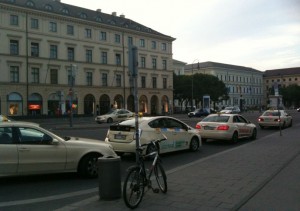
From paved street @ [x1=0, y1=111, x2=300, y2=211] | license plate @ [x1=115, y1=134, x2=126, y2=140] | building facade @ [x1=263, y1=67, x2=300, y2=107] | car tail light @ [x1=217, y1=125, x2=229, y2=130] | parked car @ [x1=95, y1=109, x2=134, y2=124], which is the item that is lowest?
paved street @ [x1=0, y1=111, x2=300, y2=211]

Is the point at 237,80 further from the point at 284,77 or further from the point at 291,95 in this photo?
the point at 284,77

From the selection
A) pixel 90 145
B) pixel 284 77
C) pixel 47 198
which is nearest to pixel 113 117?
pixel 90 145

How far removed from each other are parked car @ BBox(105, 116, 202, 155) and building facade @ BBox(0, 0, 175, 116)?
41.7 meters

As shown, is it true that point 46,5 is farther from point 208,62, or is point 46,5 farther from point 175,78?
point 208,62

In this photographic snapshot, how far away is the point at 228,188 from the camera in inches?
297

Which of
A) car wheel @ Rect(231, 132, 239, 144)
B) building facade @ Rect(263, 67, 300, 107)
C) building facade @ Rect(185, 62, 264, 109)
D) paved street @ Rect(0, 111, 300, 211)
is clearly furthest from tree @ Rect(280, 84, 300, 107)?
paved street @ Rect(0, 111, 300, 211)

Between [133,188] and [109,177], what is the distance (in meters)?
0.59

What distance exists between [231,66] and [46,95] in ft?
299

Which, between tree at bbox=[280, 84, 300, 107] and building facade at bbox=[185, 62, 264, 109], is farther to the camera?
tree at bbox=[280, 84, 300, 107]

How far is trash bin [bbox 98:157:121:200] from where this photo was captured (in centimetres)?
660

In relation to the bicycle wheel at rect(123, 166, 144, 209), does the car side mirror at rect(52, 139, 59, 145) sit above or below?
above

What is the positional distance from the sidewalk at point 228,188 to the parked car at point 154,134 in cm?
231

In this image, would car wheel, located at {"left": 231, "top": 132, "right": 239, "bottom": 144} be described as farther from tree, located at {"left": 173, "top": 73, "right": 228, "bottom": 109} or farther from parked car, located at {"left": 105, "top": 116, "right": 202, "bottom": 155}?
tree, located at {"left": 173, "top": 73, "right": 228, "bottom": 109}

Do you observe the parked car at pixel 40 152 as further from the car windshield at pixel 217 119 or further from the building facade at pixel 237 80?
the building facade at pixel 237 80
